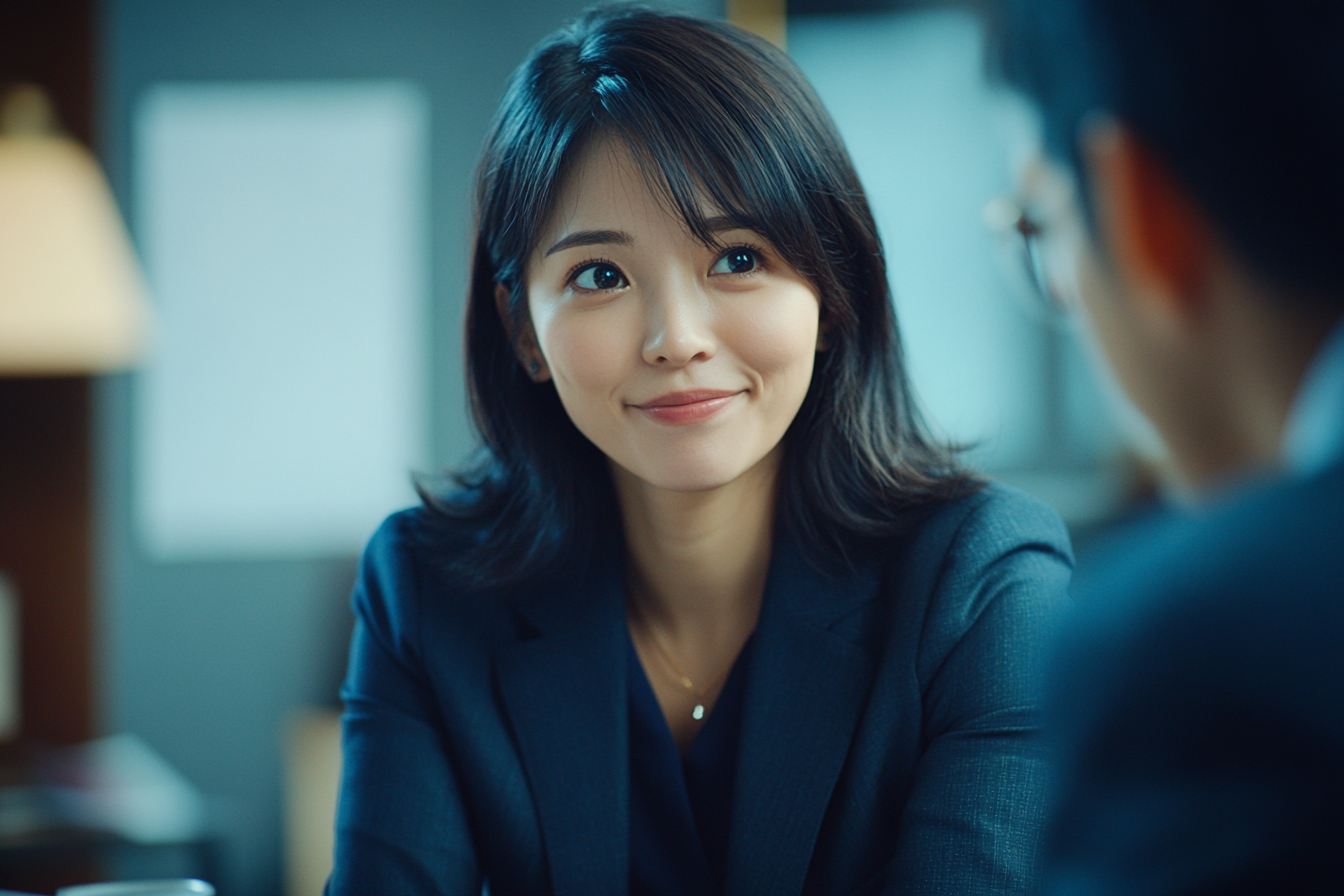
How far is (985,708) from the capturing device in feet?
3.83

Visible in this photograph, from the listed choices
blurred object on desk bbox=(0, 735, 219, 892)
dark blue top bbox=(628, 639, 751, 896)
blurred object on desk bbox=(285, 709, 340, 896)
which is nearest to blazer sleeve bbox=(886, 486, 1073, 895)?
dark blue top bbox=(628, 639, 751, 896)

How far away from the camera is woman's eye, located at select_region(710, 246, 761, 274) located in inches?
48.9

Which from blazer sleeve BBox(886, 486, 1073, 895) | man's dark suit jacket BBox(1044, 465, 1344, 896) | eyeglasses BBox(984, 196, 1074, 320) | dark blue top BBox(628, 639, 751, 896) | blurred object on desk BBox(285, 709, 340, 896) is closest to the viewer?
man's dark suit jacket BBox(1044, 465, 1344, 896)

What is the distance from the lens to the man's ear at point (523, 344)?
1436 mm

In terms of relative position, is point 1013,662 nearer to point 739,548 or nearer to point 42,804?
point 739,548

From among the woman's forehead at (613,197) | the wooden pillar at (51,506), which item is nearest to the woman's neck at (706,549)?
the woman's forehead at (613,197)

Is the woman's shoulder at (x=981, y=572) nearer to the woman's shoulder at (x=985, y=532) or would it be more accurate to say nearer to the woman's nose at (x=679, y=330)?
the woman's shoulder at (x=985, y=532)

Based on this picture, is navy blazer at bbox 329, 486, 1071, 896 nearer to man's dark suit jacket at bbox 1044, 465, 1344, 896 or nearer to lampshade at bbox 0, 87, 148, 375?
man's dark suit jacket at bbox 1044, 465, 1344, 896

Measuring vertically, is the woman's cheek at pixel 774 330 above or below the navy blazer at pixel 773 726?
above

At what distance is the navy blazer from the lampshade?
4.86ft

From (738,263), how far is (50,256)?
1.94 metres

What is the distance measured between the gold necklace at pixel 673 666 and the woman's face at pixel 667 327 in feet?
0.93

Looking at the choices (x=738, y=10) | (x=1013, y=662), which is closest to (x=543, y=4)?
(x=738, y=10)

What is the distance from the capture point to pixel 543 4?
359cm
